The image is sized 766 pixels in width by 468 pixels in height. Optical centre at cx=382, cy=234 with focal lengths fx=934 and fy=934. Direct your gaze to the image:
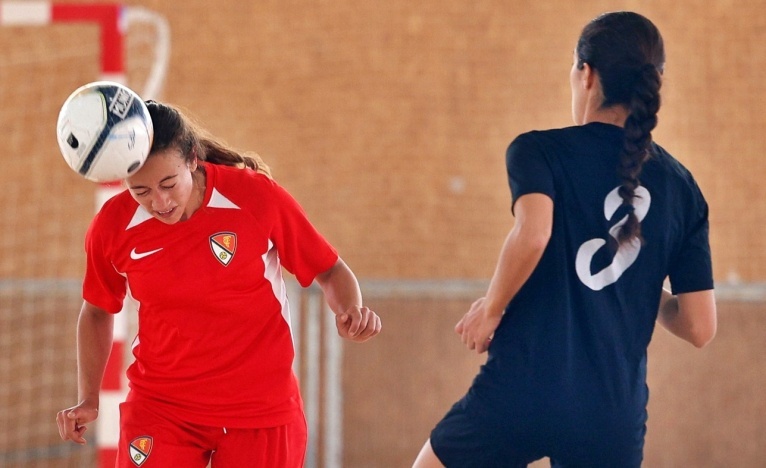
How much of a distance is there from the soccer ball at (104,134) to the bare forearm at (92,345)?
56cm

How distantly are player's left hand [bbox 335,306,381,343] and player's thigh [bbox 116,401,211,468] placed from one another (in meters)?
0.53

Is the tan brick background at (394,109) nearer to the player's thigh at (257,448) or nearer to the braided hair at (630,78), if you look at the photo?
the player's thigh at (257,448)

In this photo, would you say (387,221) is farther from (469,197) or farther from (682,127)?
(682,127)

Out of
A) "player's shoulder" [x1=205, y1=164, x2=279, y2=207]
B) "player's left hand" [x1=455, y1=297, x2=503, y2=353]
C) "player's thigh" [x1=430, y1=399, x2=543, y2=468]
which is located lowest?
"player's thigh" [x1=430, y1=399, x2=543, y2=468]

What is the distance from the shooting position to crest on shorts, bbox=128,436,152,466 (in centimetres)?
270

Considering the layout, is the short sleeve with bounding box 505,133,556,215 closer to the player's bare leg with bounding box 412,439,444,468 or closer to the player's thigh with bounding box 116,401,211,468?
Result: the player's bare leg with bounding box 412,439,444,468

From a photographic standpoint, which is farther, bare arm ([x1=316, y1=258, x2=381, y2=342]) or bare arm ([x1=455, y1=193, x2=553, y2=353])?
bare arm ([x1=316, y1=258, x2=381, y2=342])

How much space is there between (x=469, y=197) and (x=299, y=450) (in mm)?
4416

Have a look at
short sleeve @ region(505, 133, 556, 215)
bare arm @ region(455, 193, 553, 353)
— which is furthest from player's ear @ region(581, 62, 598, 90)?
bare arm @ region(455, 193, 553, 353)

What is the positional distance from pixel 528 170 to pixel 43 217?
5576 mm

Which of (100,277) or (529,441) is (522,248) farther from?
(100,277)

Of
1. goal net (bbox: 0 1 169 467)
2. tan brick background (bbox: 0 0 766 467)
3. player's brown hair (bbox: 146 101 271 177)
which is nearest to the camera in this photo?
player's brown hair (bbox: 146 101 271 177)

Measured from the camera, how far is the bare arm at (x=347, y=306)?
266 cm

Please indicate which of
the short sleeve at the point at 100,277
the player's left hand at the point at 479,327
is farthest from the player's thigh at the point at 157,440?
the player's left hand at the point at 479,327
